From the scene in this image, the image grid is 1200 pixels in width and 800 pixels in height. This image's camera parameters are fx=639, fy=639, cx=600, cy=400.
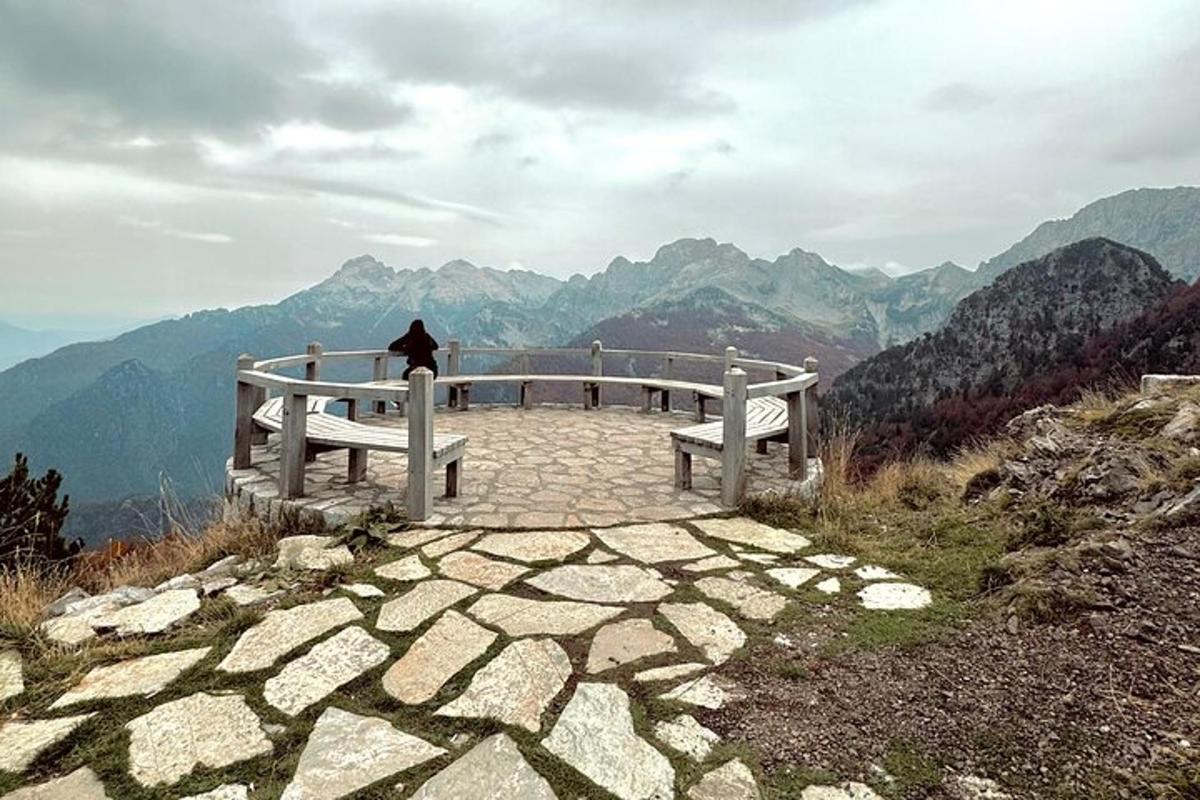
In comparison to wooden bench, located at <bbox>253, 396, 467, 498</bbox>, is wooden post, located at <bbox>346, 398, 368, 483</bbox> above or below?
below

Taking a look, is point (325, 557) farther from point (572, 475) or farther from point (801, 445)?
point (801, 445)

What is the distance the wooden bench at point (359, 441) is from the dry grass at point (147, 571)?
26.3 inches

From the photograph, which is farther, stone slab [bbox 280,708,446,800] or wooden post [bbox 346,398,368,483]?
wooden post [bbox 346,398,368,483]

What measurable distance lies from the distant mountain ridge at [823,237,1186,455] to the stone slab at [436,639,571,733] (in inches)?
2126

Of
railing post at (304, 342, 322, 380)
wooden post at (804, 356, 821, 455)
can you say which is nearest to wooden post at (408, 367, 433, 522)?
wooden post at (804, 356, 821, 455)

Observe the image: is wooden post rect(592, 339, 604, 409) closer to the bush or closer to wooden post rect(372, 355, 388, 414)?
wooden post rect(372, 355, 388, 414)

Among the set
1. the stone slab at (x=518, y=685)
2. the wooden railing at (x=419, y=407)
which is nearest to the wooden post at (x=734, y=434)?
the wooden railing at (x=419, y=407)

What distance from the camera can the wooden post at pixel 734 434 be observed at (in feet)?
14.6

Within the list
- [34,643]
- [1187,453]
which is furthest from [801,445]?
[34,643]

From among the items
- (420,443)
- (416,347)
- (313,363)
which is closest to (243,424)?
(313,363)

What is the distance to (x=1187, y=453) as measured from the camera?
3.67m

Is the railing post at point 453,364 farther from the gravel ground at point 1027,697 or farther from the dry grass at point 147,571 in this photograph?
the gravel ground at point 1027,697

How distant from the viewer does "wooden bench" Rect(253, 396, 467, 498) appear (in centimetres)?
436

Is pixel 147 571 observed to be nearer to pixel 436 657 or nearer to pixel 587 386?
pixel 436 657
